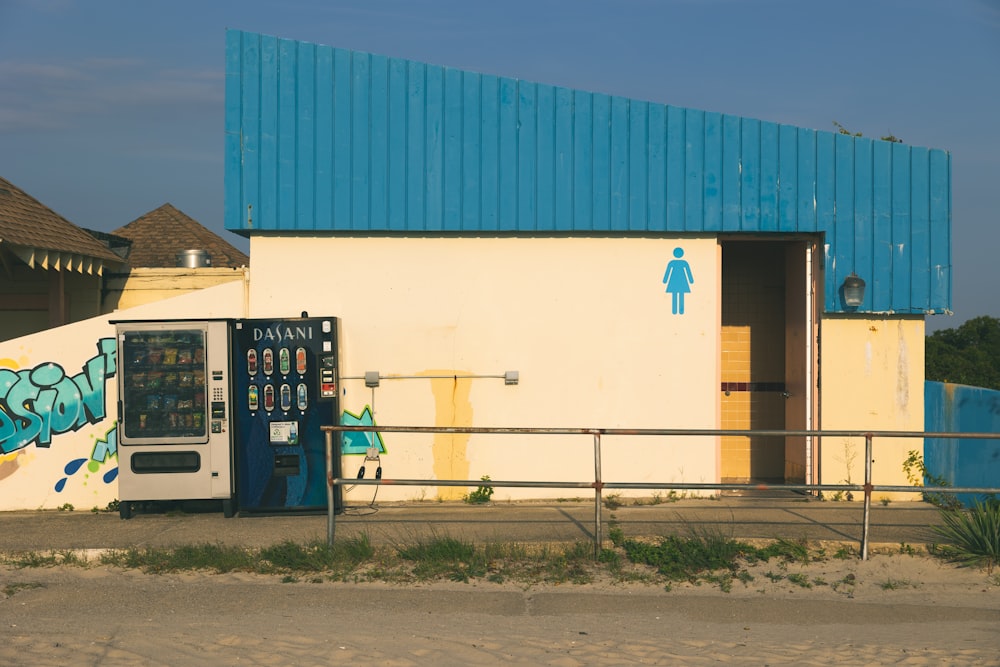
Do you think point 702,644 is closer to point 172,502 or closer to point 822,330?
point 822,330

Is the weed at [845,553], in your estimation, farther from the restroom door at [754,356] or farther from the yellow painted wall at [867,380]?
the restroom door at [754,356]

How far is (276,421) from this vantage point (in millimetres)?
11188

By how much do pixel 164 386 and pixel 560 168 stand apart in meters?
5.26

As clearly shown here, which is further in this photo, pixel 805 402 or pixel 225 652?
pixel 805 402

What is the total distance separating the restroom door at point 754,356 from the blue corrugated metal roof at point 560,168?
6.20 feet

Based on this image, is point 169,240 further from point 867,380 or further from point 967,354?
point 967,354

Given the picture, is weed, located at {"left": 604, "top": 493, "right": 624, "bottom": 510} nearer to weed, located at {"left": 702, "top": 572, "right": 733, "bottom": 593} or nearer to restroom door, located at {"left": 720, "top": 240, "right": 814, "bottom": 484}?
restroom door, located at {"left": 720, "top": 240, "right": 814, "bottom": 484}

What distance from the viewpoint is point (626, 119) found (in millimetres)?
11969

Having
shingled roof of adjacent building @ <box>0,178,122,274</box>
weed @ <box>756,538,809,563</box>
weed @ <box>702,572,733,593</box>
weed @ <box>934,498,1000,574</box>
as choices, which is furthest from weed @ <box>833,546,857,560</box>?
shingled roof of adjacent building @ <box>0,178,122,274</box>

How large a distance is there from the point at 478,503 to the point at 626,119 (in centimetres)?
497

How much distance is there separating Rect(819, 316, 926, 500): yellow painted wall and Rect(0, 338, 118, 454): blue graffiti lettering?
28.4ft

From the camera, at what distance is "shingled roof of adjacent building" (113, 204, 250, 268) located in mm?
22938

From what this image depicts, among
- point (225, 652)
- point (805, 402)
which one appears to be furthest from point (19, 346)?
point (805, 402)

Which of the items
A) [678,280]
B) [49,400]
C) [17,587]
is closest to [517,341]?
[678,280]
